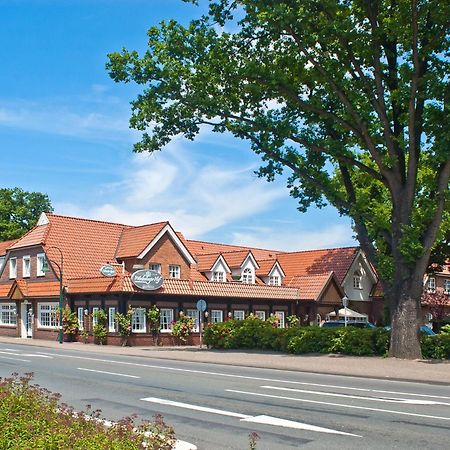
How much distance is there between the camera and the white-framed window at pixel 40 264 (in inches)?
1745

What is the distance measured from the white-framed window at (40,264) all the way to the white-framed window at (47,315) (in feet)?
6.89

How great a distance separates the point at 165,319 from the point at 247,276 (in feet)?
37.6

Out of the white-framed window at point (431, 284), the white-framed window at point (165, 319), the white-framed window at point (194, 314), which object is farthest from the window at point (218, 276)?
the white-framed window at point (431, 284)

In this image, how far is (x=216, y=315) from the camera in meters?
43.8

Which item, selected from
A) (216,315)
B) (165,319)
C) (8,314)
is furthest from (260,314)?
(8,314)

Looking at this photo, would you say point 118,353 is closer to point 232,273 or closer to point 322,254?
point 232,273

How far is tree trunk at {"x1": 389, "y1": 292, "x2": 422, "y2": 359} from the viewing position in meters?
23.7

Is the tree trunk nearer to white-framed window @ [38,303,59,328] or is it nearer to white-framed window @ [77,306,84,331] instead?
white-framed window @ [77,306,84,331]

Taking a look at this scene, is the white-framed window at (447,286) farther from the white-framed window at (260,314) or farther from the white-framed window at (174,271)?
the white-framed window at (174,271)

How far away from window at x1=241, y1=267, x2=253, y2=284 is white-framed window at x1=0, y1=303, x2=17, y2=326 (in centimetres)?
1700

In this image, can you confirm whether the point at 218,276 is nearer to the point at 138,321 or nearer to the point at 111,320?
the point at 138,321

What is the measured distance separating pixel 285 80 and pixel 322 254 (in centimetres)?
3397

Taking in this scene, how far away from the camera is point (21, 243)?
153 feet

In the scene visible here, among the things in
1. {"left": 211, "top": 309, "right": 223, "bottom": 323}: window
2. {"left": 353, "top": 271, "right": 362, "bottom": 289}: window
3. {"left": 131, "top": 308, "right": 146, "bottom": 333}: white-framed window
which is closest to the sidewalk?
{"left": 131, "top": 308, "right": 146, "bottom": 333}: white-framed window
